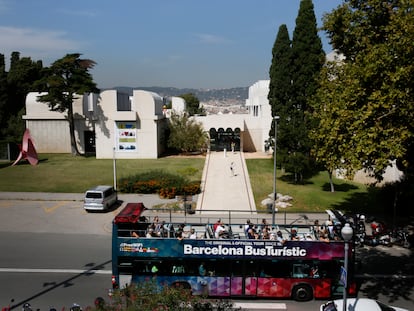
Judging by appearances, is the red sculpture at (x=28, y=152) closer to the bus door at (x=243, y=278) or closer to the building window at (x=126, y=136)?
the building window at (x=126, y=136)

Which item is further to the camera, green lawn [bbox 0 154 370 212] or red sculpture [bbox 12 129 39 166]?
red sculpture [bbox 12 129 39 166]

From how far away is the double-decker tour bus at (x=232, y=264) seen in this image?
14.1 m

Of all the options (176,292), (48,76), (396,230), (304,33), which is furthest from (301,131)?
(48,76)

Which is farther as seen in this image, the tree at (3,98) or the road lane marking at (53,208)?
the tree at (3,98)

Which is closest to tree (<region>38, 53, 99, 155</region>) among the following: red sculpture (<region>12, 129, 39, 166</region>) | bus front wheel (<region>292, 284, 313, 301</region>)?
red sculpture (<region>12, 129, 39, 166</region>)

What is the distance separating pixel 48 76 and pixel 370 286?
40648mm

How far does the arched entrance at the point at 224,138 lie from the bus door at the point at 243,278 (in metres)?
34.8

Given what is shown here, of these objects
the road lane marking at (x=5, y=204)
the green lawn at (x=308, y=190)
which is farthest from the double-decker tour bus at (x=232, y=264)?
the road lane marking at (x=5, y=204)

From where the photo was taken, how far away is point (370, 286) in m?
16.2

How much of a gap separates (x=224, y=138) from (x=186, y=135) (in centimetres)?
551

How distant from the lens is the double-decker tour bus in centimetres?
1412

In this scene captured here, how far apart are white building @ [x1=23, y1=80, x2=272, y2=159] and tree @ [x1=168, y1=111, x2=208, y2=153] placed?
141cm

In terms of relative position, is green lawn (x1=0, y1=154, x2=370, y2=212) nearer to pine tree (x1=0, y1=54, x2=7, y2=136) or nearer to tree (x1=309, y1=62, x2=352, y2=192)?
tree (x1=309, y1=62, x2=352, y2=192)

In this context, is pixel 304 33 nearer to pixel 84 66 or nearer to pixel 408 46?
pixel 408 46
